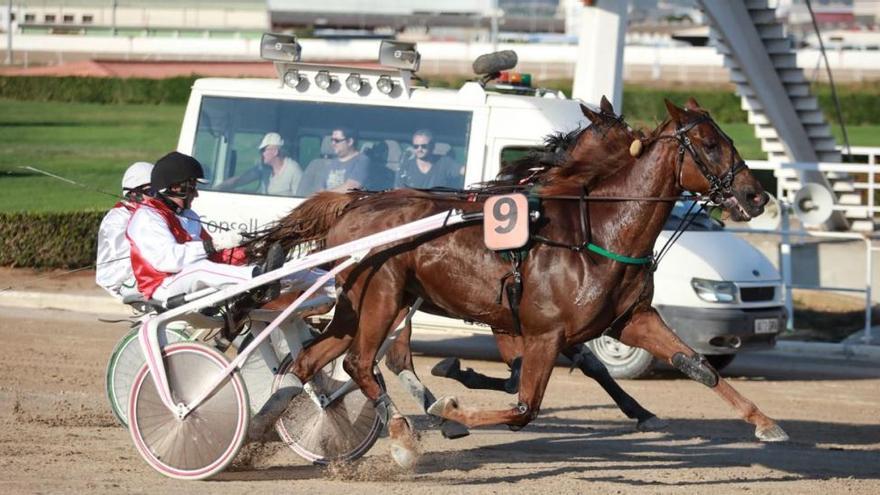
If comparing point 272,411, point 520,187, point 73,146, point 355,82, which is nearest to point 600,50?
point 355,82

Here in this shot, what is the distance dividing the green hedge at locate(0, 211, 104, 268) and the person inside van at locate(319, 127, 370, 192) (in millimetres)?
5098

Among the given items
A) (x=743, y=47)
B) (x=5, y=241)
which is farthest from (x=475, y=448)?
(x=743, y=47)

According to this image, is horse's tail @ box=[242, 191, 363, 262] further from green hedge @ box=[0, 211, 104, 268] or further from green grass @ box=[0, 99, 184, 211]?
green grass @ box=[0, 99, 184, 211]

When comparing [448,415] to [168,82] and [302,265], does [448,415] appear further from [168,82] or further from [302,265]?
[168,82]

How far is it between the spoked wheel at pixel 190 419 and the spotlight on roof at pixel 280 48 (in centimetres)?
471

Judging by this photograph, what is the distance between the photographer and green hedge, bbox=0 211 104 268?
15.6 m

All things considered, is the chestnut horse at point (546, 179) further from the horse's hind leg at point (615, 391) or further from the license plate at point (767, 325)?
the license plate at point (767, 325)

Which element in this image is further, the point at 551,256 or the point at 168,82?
the point at 168,82

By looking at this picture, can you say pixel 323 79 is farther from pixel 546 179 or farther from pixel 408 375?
pixel 546 179

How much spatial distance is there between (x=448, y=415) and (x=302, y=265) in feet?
3.51

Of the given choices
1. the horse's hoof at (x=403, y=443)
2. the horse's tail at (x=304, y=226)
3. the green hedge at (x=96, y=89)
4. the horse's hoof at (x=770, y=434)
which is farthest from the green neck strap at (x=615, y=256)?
the green hedge at (x=96, y=89)

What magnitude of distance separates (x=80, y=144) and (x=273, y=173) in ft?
69.6

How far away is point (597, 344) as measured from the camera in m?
11.7

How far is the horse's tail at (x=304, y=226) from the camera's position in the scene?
798 cm
